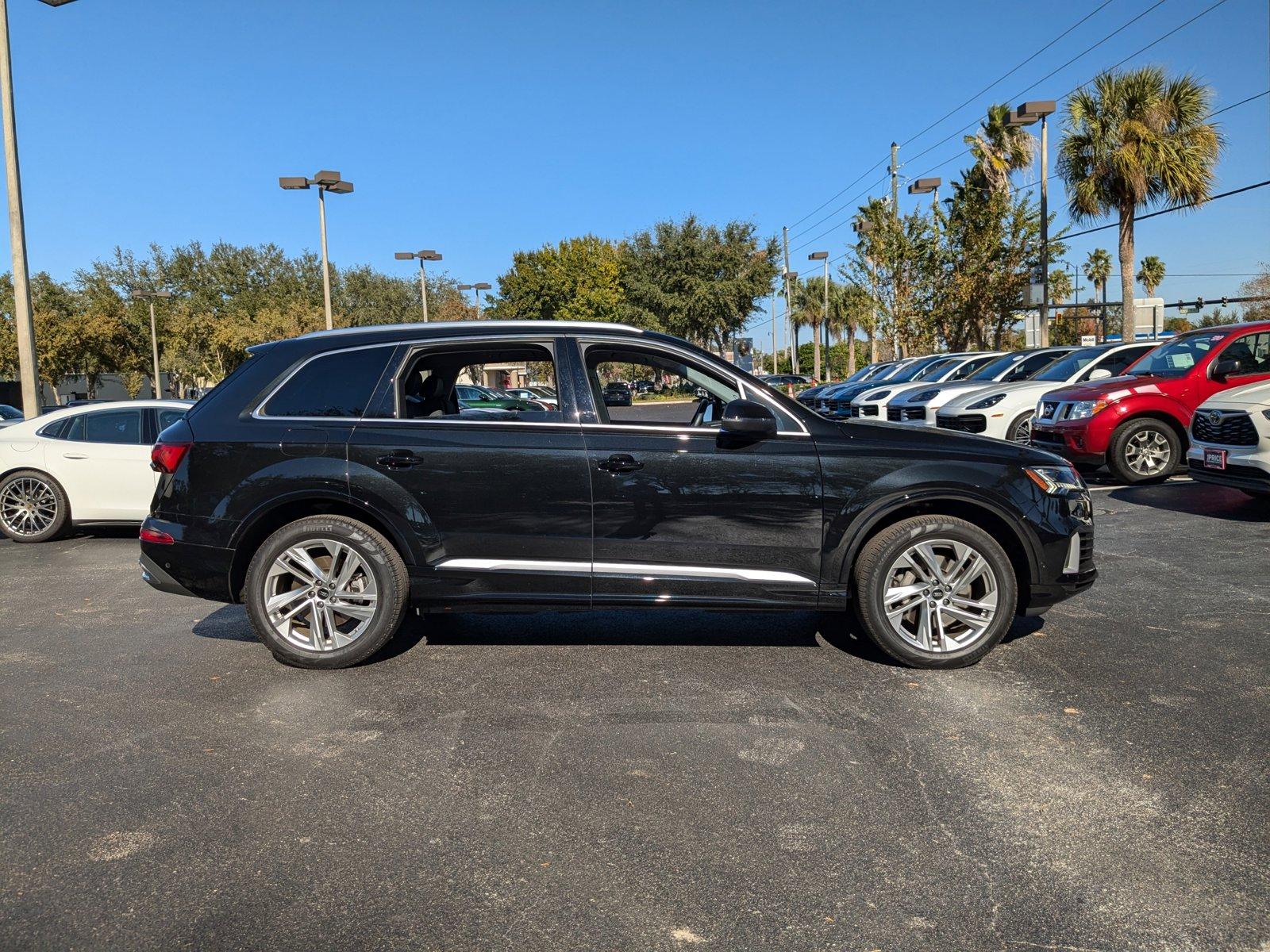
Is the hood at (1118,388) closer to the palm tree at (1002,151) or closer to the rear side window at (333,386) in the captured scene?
the rear side window at (333,386)

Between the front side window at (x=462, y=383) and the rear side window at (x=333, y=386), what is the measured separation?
0.16 meters

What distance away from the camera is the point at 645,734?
4203mm

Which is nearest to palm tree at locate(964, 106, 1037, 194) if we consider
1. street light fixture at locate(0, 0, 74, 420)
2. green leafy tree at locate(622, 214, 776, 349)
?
green leafy tree at locate(622, 214, 776, 349)

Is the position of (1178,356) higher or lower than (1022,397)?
higher

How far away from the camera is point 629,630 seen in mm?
6051

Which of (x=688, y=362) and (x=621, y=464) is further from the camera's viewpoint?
(x=688, y=362)

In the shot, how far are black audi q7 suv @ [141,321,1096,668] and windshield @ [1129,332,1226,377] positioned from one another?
790 centimetres

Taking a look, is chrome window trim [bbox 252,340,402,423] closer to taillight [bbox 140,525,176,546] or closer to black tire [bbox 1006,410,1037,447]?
taillight [bbox 140,525,176,546]

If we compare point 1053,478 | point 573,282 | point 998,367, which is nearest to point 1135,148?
point 998,367

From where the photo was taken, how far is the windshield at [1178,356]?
11789 mm

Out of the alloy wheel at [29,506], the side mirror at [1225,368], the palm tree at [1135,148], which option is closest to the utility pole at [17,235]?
the alloy wheel at [29,506]

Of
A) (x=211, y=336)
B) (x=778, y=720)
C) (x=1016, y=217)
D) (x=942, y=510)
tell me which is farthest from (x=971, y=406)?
(x=211, y=336)

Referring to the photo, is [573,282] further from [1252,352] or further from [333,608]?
[333,608]

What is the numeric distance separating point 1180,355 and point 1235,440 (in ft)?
10.3
